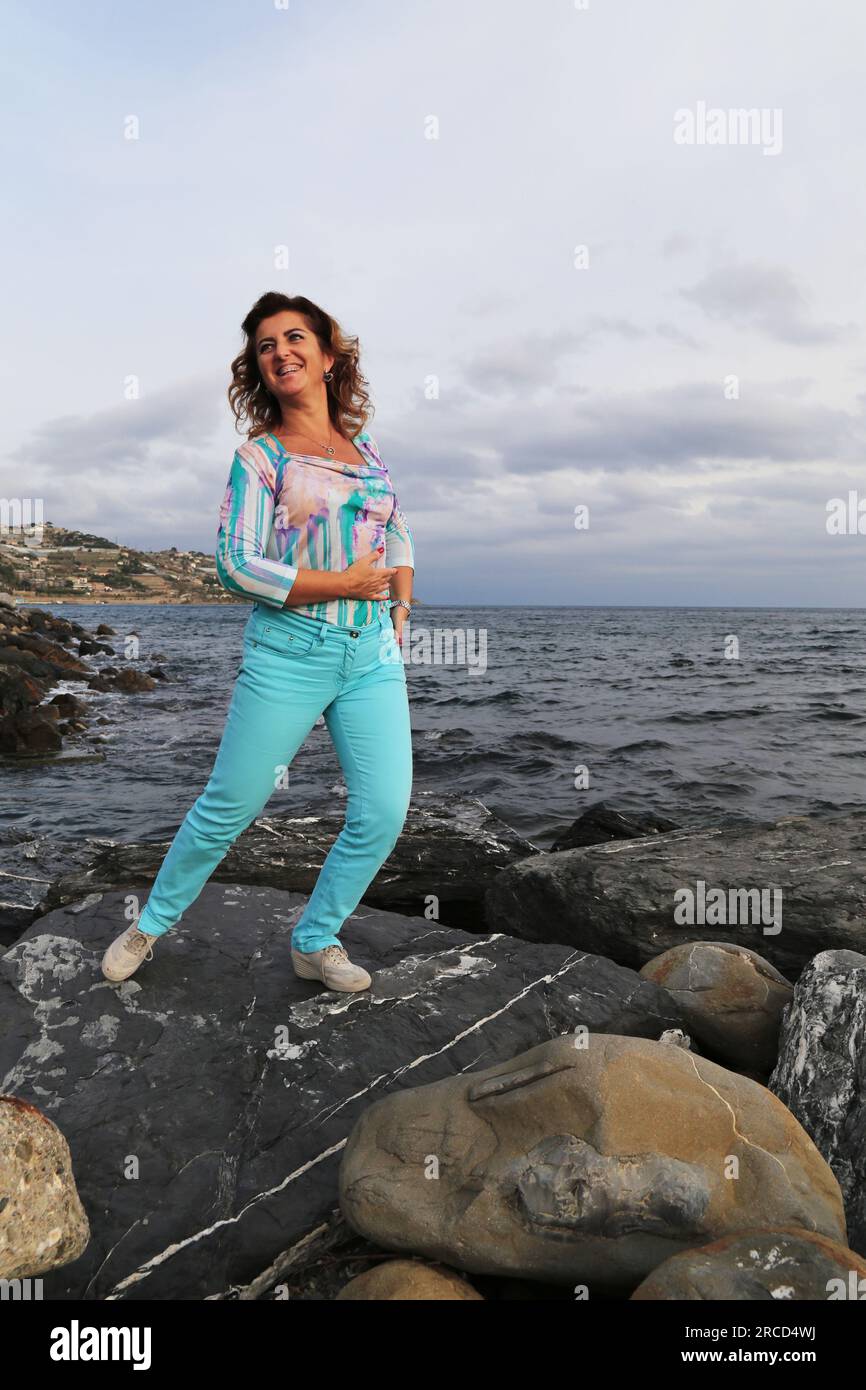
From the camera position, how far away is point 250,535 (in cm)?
328

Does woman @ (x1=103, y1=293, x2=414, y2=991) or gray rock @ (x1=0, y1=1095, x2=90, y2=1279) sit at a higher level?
woman @ (x1=103, y1=293, x2=414, y2=991)

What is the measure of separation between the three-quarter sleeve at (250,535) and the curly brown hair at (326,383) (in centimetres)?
34

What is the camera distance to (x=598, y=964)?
13.9ft

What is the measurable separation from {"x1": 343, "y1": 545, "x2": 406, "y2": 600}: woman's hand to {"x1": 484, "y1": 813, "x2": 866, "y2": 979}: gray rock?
3133 mm

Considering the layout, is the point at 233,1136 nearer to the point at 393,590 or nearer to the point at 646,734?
the point at 393,590

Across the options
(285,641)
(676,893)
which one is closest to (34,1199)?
(285,641)

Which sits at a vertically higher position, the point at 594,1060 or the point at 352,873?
the point at 352,873

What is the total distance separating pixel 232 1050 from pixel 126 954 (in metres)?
0.70

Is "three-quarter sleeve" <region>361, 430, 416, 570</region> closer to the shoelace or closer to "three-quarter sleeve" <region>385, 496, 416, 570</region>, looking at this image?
"three-quarter sleeve" <region>385, 496, 416, 570</region>

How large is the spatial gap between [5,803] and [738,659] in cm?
3475

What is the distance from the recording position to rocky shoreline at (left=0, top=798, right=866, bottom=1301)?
2.36 metres

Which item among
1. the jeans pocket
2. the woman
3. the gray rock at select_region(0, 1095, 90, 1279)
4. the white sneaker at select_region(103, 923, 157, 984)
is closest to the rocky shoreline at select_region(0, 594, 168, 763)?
the white sneaker at select_region(103, 923, 157, 984)

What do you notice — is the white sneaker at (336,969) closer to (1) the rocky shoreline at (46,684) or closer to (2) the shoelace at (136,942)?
(2) the shoelace at (136,942)
